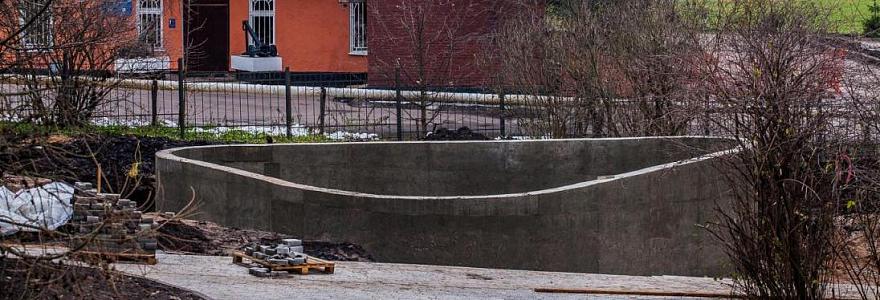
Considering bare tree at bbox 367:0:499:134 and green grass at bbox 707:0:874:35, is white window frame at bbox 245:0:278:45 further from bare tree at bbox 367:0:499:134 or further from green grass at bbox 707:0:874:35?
green grass at bbox 707:0:874:35

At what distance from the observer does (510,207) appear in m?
13.5

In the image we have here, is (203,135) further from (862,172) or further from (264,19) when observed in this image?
(264,19)

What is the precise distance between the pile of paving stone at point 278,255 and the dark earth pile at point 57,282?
204cm

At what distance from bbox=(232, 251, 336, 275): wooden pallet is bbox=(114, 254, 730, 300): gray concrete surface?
0.30 feet

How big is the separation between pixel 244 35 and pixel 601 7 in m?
22.0

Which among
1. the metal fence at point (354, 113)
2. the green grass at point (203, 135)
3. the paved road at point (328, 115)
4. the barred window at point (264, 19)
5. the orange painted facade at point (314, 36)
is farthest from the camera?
the barred window at point (264, 19)

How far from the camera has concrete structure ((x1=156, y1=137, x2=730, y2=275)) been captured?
1354 cm

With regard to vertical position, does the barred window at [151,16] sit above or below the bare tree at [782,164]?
above

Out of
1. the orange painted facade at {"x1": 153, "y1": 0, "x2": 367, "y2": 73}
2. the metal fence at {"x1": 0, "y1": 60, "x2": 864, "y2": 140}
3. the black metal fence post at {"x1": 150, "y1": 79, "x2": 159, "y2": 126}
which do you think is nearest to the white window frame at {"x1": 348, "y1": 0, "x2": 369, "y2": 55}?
the orange painted facade at {"x1": 153, "y1": 0, "x2": 367, "y2": 73}

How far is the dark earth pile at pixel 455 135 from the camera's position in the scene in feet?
70.4

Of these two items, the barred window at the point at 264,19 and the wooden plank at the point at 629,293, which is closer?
the wooden plank at the point at 629,293

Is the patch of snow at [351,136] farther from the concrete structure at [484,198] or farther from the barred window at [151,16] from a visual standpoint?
the concrete structure at [484,198]

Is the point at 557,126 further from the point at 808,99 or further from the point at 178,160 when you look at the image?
the point at 808,99

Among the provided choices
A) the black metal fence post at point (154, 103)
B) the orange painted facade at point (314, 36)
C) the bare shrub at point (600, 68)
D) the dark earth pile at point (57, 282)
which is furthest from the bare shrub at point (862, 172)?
the orange painted facade at point (314, 36)
